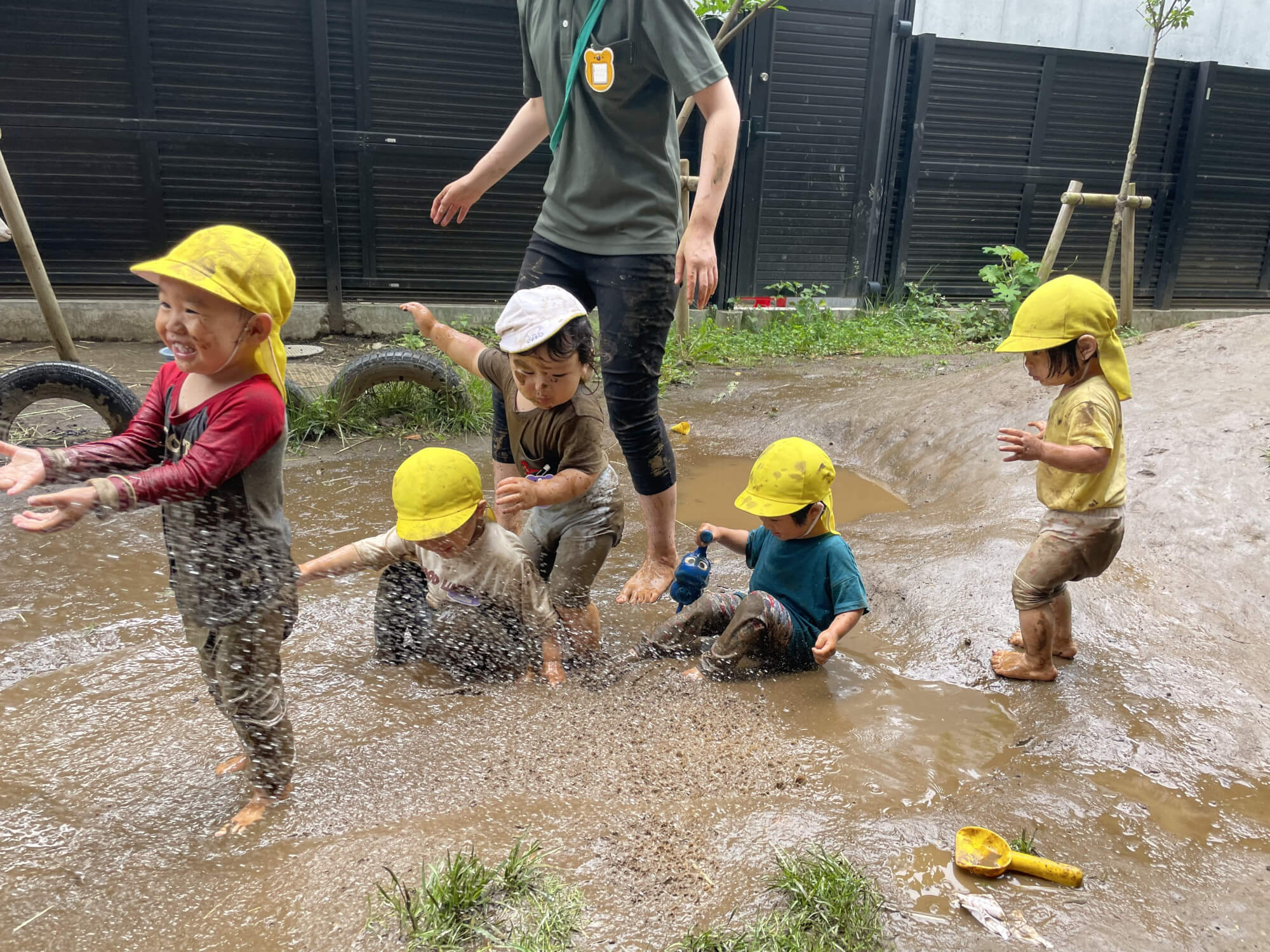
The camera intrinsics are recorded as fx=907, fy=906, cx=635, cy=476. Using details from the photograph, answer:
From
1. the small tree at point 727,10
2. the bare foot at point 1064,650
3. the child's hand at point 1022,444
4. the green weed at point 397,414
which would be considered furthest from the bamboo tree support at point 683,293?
the child's hand at point 1022,444

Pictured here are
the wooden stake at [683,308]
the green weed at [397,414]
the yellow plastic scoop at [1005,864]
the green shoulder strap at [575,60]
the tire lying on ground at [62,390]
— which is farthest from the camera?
the wooden stake at [683,308]

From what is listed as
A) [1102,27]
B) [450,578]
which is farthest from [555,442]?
[1102,27]

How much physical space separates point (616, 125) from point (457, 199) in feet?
2.58

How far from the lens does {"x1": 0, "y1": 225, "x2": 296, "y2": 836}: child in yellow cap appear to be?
6.24 feet

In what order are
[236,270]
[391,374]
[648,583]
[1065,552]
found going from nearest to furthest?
[236,270] < [1065,552] < [648,583] < [391,374]

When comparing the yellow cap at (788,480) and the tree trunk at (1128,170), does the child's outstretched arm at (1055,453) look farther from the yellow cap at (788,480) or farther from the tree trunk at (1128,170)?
the tree trunk at (1128,170)

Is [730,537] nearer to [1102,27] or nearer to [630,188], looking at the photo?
[630,188]

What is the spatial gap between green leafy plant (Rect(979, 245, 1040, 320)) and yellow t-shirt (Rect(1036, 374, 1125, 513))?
616 cm

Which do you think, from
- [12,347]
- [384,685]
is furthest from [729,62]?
[384,685]

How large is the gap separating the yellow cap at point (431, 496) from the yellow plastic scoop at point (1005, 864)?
5.23 ft

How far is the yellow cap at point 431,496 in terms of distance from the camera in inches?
105

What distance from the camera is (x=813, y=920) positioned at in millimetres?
1853

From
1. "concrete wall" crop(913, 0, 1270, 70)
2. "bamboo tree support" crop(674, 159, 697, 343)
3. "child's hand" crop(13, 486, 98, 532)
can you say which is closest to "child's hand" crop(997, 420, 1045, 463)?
"child's hand" crop(13, 486, 98, 532)

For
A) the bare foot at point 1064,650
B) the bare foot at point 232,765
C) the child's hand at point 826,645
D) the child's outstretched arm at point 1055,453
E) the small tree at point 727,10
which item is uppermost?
the small tree at point 727,10
